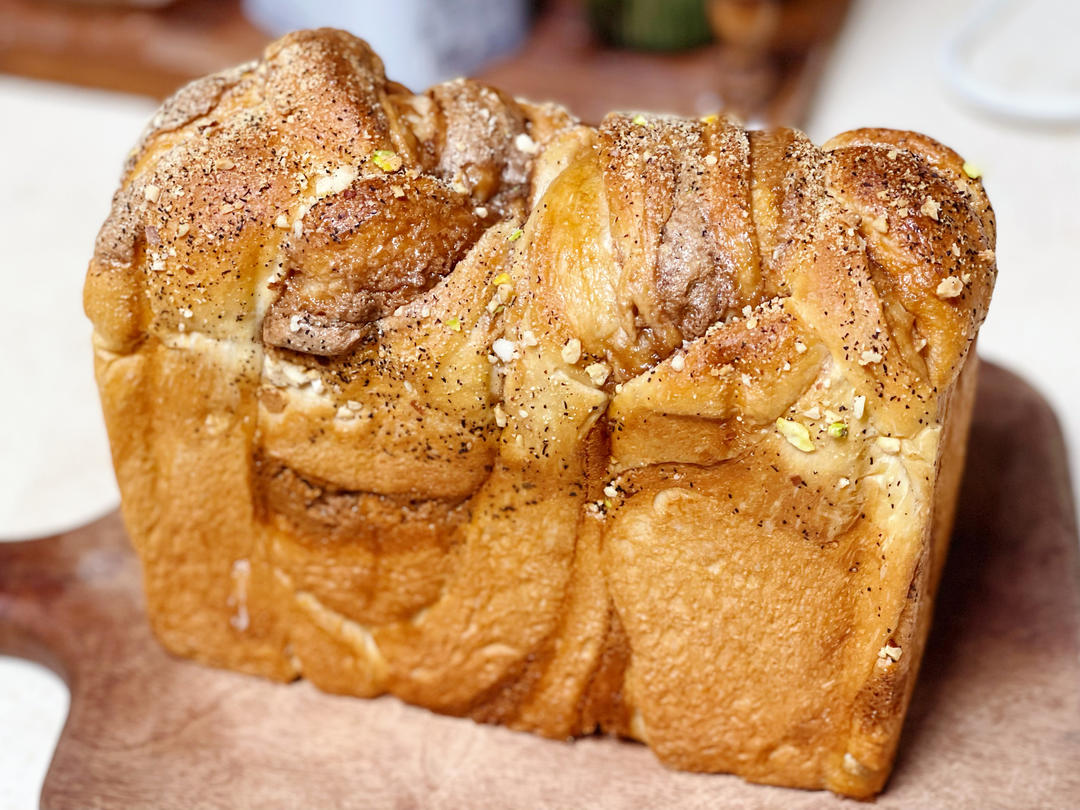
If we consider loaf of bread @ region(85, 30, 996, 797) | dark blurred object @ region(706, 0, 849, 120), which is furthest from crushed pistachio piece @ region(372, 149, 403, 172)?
dark blurred object @ region(706, 0, 849, 120)

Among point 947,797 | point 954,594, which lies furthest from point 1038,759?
point 954,594

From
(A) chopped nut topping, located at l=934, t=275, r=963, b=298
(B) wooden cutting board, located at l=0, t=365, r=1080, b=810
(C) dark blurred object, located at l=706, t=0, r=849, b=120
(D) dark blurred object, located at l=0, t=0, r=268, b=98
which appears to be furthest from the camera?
(D) dark blurred object, located at l=0, t=0, r=268, b=98

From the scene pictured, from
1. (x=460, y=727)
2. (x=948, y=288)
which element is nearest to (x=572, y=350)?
(x=948, y=288)

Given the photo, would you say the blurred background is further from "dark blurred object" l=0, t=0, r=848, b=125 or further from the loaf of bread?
the loaf of bread

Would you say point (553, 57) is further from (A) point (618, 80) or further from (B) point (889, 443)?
(B) point (889, 443)

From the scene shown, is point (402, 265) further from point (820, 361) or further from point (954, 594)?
point (954, 594)
